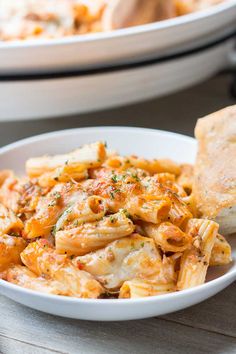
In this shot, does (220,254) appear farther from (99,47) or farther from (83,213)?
(99,47)

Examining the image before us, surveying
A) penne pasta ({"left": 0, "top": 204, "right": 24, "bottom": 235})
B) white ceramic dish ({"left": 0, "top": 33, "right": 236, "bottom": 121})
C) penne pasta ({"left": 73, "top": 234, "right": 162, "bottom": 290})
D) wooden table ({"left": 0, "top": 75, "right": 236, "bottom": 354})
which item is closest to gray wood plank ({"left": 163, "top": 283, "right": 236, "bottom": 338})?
wooden table ({"left": 0, "top": 75, "right": 236, "bottom": 354})

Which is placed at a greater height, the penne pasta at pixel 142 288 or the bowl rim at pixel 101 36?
the bowl rim at pixel 101 36

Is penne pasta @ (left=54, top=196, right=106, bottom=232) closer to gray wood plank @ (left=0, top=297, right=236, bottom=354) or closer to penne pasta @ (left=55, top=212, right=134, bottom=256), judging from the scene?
penne pasta @ (left=55, top=212, right=134, bottom=256)

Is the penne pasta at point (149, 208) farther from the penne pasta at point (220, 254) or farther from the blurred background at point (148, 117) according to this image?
the blurred background at point (148, 117)

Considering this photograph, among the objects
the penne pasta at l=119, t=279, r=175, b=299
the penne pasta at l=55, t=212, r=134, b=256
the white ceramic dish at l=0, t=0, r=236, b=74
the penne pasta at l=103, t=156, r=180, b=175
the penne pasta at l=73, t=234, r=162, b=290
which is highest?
the white ceramic dish at l=0, t=0, r=236, b=74

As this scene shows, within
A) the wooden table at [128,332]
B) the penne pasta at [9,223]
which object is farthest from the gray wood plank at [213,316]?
the penne pasta at [9,223]

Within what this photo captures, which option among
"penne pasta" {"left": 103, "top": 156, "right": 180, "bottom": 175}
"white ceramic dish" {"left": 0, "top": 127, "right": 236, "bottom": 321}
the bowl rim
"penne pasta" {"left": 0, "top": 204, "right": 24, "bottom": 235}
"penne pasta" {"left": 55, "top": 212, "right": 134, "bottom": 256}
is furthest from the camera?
the bowl rim

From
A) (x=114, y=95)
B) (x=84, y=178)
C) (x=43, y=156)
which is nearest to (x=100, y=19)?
(x=114, y=95)
